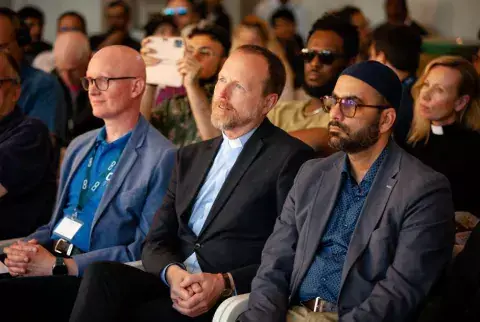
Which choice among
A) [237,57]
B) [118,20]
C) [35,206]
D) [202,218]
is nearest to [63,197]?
[35,206]

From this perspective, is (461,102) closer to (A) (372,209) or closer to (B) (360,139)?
(B) (360,139)

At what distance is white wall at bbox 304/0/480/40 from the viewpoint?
8.22m

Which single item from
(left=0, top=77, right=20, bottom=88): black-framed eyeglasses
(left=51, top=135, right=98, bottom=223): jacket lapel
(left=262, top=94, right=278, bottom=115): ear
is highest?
(left=262, top=94, right=278, bottom=115): ear

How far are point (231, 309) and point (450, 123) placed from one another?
65.8 inches

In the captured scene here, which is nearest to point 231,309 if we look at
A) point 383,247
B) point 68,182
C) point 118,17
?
point 383,247

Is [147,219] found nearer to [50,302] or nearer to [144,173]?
[144,173]

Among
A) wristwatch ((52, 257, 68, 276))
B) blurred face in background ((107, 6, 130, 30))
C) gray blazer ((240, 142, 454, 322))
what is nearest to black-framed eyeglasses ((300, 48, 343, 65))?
gray blazer ((240, 142, 454, 322))

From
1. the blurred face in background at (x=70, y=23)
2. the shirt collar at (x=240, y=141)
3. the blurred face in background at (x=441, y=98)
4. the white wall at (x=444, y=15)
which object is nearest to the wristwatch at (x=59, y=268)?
the shirt collar at (x=240, y=141)

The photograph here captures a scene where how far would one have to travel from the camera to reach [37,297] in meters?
→ 3.33

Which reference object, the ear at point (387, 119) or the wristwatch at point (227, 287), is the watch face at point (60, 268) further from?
the ear at point (387, 119)

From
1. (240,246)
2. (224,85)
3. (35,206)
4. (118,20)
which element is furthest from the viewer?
(118,20)

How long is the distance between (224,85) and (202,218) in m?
0.58

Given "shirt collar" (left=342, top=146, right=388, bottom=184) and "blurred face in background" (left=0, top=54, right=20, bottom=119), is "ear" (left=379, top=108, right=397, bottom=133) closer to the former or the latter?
"shirt collar" (left=342, top=146, right=388, bottom=184)

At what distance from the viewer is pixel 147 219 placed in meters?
3.51
